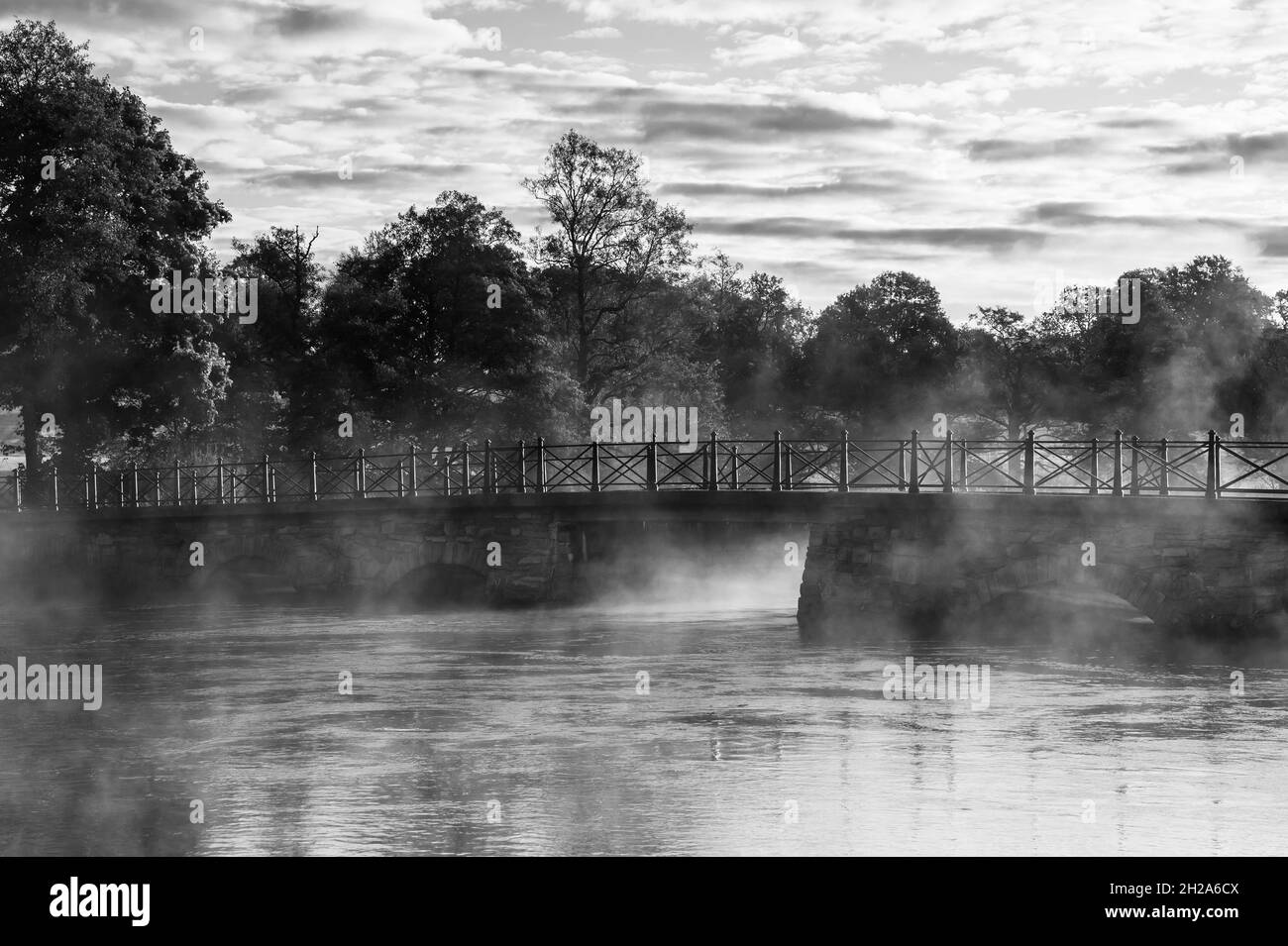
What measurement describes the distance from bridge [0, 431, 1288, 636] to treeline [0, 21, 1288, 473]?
224 centimetres

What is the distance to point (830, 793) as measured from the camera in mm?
14758

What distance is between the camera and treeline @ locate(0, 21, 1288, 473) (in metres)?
38.8

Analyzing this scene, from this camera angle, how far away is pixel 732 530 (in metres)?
39.1

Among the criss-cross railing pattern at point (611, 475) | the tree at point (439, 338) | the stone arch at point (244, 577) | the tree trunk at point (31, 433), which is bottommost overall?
the stone arch at point (244, 577)

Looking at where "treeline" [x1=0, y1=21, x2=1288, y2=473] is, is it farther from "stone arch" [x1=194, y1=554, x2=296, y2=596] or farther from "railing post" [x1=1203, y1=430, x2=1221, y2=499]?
"railing post" [x1=1203, y1=430, x2=1221, y2=499]

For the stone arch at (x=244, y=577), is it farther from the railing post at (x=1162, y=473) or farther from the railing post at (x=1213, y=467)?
the railing post at (x=1213, y=467)

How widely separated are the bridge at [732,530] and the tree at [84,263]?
193 centimetres

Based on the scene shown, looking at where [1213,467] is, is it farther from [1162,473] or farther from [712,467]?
[712,467]

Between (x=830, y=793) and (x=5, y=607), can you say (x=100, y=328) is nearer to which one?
(x=5, y=607)

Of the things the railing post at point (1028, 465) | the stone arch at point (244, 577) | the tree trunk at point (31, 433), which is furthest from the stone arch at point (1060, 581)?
the tree trunk at point (31, 433)

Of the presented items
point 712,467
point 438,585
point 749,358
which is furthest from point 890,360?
point 712,467

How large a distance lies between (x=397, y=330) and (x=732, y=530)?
42.9 ft

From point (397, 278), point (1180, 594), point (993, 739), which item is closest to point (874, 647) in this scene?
point (1180, 594)

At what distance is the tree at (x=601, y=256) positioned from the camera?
50.2 metres
